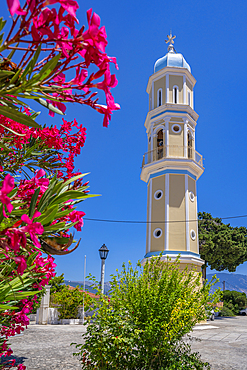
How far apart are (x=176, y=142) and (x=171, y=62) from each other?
5.80m

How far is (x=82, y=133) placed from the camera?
3.52 metres

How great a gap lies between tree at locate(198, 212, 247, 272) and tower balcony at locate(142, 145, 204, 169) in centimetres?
1320

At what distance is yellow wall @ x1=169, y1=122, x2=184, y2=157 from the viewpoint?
62.5ft

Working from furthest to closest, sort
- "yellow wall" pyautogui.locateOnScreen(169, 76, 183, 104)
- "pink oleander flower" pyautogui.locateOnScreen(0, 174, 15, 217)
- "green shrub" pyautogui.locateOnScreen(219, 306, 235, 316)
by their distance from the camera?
"green shrub" pyautogui.locateOnScreen(219, 306, 235, 316)
"yellow wall" pyautogui.locateOnScreen(169, 76, 183, 104)
"pink oleander flower" pyautogui.locateOnScreen(0, 174, 15, 217)

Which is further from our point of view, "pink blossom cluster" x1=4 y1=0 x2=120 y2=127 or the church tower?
the church tower

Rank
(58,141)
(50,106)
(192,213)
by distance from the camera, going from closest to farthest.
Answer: (50,106), (58,141), (192,213)

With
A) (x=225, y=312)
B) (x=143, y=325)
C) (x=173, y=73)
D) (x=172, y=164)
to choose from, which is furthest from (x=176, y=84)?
(x=225, y=312)

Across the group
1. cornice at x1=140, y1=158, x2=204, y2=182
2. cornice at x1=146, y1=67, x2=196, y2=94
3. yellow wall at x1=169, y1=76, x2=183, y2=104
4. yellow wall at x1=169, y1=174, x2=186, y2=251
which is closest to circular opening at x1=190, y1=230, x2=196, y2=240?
yellow wall at x1=169, y1=174, x2=186, y2=251

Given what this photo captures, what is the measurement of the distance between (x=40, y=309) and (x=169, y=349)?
16974mm

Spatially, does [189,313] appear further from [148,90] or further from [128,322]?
[148,90]

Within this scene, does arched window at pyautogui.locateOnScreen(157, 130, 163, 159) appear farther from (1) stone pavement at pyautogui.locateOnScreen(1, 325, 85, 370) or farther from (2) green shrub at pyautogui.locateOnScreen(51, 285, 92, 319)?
(1) stone pavement at pyautogui.locateOnScreen(1, 325, 85, 370)

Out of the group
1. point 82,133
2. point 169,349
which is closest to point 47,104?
point 82,133

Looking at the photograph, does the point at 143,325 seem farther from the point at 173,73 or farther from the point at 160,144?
the point at 173,73

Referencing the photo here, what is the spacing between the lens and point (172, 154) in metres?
19.0
